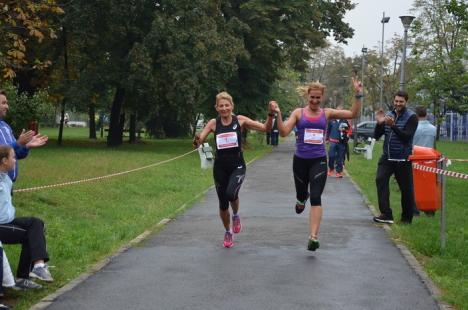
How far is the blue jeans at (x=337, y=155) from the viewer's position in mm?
19616

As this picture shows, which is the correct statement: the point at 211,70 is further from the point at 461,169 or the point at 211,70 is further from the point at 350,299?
the point at 350,299

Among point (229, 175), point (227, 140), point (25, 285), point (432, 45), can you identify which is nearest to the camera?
point (25, 285)

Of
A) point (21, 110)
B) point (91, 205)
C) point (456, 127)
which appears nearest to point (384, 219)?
point (91, 205)

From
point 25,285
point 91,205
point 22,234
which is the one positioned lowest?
point 91,205

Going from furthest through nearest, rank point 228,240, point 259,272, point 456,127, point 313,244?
point 456,127, point 228,240, point 313,244, point 259,272

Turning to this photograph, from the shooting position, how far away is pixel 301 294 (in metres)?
5.98

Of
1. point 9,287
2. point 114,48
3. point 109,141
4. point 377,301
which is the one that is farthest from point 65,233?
point 109,141

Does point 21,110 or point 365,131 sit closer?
point 21,110

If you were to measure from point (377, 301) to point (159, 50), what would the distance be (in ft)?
86.4

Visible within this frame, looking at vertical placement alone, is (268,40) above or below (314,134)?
above

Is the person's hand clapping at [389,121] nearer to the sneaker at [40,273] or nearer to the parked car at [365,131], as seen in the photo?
the sneaker at [40,273]

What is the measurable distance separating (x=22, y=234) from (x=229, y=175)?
2.89 meters

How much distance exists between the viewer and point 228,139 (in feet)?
26.7

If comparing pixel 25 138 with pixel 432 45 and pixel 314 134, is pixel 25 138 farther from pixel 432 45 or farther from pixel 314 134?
pixel 432 45
